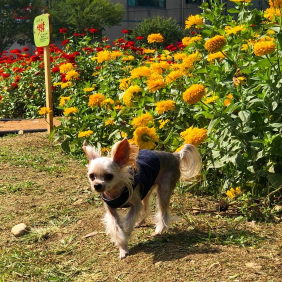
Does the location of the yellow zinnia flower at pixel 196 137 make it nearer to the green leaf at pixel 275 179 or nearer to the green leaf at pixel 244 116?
the green leaf at pixel 244 116

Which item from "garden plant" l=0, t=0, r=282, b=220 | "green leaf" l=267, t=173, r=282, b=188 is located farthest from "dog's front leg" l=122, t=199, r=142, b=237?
"green leaf" l=267, t=173, r=282, b=188

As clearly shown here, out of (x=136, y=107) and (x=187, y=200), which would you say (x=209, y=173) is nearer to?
(x=187, y=200)

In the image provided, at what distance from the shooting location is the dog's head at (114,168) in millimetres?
3311

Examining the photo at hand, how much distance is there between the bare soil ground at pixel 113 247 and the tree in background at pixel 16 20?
3604 cm

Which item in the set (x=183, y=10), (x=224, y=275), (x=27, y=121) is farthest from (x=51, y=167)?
(x=183, y=10)

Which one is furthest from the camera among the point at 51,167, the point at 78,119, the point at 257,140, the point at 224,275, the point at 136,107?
the point at 78,119

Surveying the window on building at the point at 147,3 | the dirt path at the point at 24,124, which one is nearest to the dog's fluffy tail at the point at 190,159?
the dirt path at the point at 24,124

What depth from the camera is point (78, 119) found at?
689cm

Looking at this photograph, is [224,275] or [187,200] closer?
[224,275]

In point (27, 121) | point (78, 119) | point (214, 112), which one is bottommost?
point (27, 121)

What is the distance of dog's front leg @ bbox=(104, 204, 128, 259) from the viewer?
11.5 ft

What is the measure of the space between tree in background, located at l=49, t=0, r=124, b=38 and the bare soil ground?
35.8 metres

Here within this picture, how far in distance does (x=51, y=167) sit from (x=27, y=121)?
4836mm

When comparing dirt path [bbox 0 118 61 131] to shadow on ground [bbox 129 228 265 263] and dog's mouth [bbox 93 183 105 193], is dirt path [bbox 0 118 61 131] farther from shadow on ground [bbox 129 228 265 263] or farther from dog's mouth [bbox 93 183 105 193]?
dog's mouth [bbox 93 183 105 193]
